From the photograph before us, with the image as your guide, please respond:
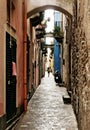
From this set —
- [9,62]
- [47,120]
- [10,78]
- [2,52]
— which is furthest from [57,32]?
[2,52]

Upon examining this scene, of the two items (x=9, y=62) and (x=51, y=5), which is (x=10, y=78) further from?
(x=51, y=5)

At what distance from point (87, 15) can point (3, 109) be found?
3020mm

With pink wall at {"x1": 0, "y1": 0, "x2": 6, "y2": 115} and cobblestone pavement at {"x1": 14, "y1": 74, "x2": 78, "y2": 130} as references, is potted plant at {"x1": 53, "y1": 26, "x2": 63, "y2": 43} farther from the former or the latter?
pink wall at {"x1": 0, "y1": 0, "x2": 6, "y2": 115}

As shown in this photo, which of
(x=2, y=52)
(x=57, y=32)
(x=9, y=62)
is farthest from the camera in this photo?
(x=57, y=32)

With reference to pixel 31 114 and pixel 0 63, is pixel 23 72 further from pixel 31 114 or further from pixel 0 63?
pixel 0 63

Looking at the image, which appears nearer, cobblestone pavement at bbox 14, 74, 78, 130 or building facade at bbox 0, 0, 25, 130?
building facade at bbox 0, 0, 25, 130

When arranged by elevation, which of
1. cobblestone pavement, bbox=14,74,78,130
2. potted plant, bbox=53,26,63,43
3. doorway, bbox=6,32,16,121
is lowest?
cobblestone pavement, bbox=14,74,78,130

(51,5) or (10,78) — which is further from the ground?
(51,5)

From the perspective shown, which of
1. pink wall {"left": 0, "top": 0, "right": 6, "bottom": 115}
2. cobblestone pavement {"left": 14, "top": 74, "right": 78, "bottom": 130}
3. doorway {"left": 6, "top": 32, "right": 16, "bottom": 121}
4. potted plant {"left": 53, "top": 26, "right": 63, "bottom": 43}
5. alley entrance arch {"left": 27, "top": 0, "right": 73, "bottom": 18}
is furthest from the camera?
potted plant {"left": 53, "top": 26, "right": 63, "bottom": 43}

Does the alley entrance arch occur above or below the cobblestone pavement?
above

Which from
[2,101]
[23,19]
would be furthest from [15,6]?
[2,101]

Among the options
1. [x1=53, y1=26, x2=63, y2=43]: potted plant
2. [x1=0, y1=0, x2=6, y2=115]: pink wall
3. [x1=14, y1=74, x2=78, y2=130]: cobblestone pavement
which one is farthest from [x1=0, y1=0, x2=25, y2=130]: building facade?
[x1=53, y1=26, x2=63, y2=43]: potted plant

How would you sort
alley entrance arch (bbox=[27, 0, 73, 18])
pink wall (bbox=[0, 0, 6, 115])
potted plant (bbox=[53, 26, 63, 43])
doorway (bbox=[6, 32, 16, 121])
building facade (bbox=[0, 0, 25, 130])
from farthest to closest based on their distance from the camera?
1. potted plant (bbox=[53, 26, 63, 43])
2. alley entrance arch (bbox=[27, 0, 73, 18])
3. doorway (bbox=[6, 32, 16, 121])
4. building facade (bbox=[0, 0, 25, 130])
5. pink wall (bbox=[0, 0, 6, 115])

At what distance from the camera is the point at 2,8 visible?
25.4 ft
